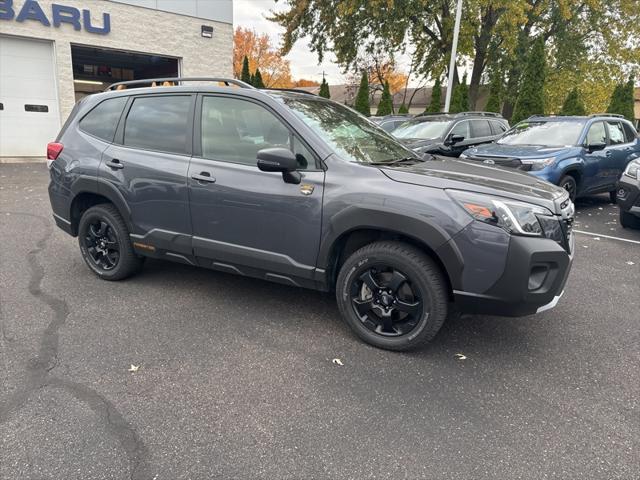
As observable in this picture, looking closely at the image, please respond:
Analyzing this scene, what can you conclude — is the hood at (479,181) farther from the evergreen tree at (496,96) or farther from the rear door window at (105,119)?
the evergreen tree at (496,96)

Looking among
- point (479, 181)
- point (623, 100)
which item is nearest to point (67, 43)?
point (479, 181)

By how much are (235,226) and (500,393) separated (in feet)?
7.05

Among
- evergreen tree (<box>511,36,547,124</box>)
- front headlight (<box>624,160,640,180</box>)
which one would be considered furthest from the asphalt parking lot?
evergreen tree (<box>511,36,547,124</box>)

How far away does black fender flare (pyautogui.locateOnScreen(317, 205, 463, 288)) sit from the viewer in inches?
108

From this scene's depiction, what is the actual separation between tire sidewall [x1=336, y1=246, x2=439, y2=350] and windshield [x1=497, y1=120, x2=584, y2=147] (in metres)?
6.23

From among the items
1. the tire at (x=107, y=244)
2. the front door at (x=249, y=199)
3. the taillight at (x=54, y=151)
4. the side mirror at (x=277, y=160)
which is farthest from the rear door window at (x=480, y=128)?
the taillight at (x=54, y=151)

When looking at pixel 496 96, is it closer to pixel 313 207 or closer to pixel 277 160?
pixel 313 207

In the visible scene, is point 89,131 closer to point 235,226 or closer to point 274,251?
point 235,226

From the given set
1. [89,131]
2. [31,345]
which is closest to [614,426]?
[31,345]

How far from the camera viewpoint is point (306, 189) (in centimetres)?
311

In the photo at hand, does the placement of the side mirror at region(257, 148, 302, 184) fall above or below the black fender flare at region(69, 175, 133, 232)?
above

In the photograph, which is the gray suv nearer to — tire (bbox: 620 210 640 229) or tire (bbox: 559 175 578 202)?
tire (bbox: 620 210 640 229)

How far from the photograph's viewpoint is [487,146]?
26.7 feet

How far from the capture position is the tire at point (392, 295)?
286cm
